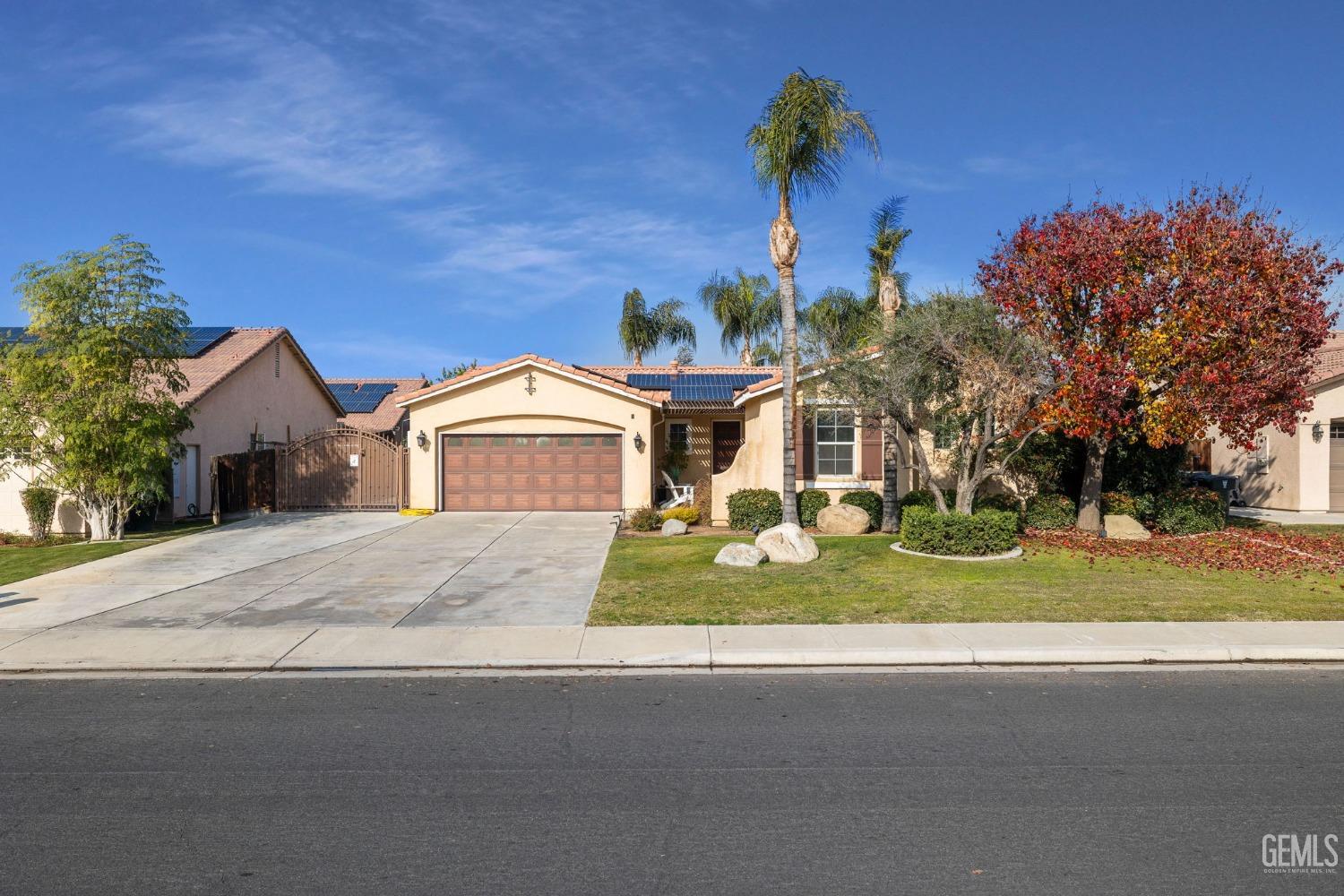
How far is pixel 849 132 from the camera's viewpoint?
53.7 feet

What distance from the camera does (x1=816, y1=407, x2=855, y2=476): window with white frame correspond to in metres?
21.6

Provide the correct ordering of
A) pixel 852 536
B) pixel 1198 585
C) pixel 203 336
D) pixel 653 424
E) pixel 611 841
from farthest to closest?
1. pixel 203 336
2. pixel 653 424
3. pixel 852 536
4. pixel 1198 585
5. pixel 611 841

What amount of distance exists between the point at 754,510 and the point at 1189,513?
892 cm

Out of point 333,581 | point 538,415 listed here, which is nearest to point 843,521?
point 538,415

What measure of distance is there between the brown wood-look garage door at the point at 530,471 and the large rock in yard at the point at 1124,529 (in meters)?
11.5

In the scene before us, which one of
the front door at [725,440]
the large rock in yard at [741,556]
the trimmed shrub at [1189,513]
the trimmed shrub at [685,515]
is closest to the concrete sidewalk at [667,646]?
the large rock in yard at [741,556]

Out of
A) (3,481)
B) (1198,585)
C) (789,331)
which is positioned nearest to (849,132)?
(789,331)

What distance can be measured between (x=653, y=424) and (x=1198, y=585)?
46.6 feet

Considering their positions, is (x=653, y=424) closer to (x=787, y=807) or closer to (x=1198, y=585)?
(x=1198, y=585)

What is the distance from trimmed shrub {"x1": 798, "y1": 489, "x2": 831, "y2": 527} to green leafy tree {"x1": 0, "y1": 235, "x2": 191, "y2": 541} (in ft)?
43.8

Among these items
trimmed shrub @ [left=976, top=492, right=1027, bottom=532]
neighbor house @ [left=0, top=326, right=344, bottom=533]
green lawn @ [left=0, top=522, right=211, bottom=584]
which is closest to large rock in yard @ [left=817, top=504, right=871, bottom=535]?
trimmed shrub @ [left=976, top=492, right=1027, bottom=532]

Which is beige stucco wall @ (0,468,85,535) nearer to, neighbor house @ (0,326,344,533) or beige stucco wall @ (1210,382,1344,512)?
neighbor house @ (0,326,344,533)

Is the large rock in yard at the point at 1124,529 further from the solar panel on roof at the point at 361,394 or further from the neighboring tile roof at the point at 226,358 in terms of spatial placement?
the solar panel on roof at the point at 361,394

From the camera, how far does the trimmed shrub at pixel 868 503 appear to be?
20.0 meters
